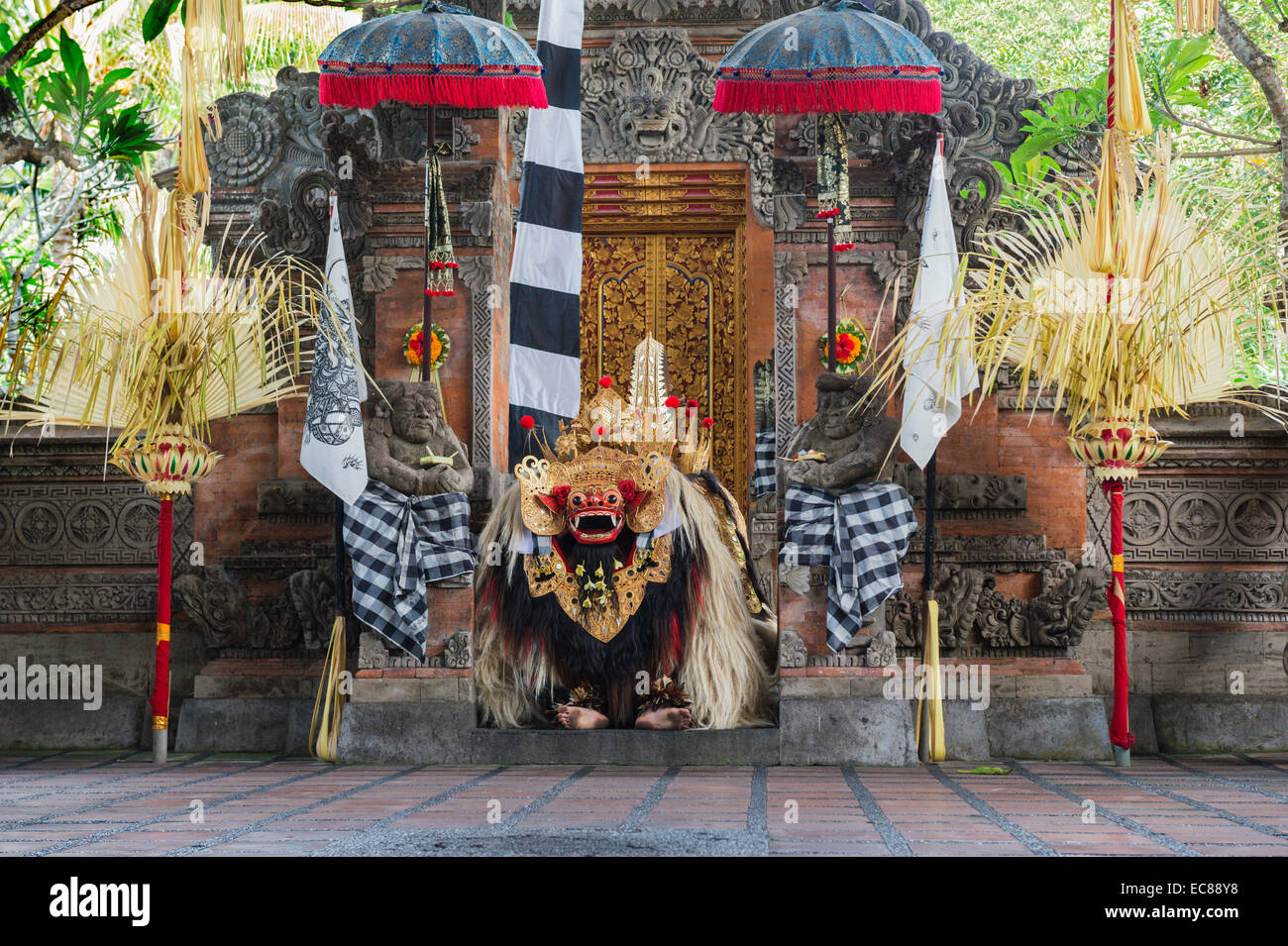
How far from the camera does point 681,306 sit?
973 cm

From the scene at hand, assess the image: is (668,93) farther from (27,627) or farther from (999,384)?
(27,627)

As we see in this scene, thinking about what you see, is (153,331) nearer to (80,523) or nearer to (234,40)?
(234,40)

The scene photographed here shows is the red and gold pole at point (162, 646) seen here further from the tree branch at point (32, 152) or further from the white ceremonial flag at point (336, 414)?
the tree branch at point (32, 152)

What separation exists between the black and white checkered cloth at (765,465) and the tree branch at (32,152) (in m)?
4.51

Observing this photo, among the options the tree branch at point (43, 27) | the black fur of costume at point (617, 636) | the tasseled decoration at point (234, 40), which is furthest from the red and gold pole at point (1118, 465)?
the tree branch at point (43, 27)

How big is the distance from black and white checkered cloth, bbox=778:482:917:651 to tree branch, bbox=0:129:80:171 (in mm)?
4515

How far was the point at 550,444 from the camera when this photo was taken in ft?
24.5

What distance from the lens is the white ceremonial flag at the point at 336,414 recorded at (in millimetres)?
6992

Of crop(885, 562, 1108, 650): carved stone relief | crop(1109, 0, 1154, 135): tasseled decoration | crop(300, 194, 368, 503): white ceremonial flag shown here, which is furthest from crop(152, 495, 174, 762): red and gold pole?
crop(1109, 0, 1154, 135): tasseled decoration

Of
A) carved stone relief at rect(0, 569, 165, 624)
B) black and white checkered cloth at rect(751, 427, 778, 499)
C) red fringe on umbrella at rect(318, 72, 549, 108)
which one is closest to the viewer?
red fringe on umbrella at rect(318, 72, 549, 108)

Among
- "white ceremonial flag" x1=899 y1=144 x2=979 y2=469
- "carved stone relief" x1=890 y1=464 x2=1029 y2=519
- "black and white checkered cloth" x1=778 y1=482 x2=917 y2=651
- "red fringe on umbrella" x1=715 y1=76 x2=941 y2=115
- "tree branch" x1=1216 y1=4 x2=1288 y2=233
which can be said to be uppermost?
"tree branch" x1=1216 y1=4 x2=1288 y2=233

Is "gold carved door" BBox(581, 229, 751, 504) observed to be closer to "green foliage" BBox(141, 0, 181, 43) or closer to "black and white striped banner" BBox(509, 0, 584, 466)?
"black and white striped banner" BBox(509, 0, 584, 466)

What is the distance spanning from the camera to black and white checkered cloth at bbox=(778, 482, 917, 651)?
700 cm

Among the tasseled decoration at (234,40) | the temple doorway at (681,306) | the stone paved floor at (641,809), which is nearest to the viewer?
the stone paved floor at (641,809)
